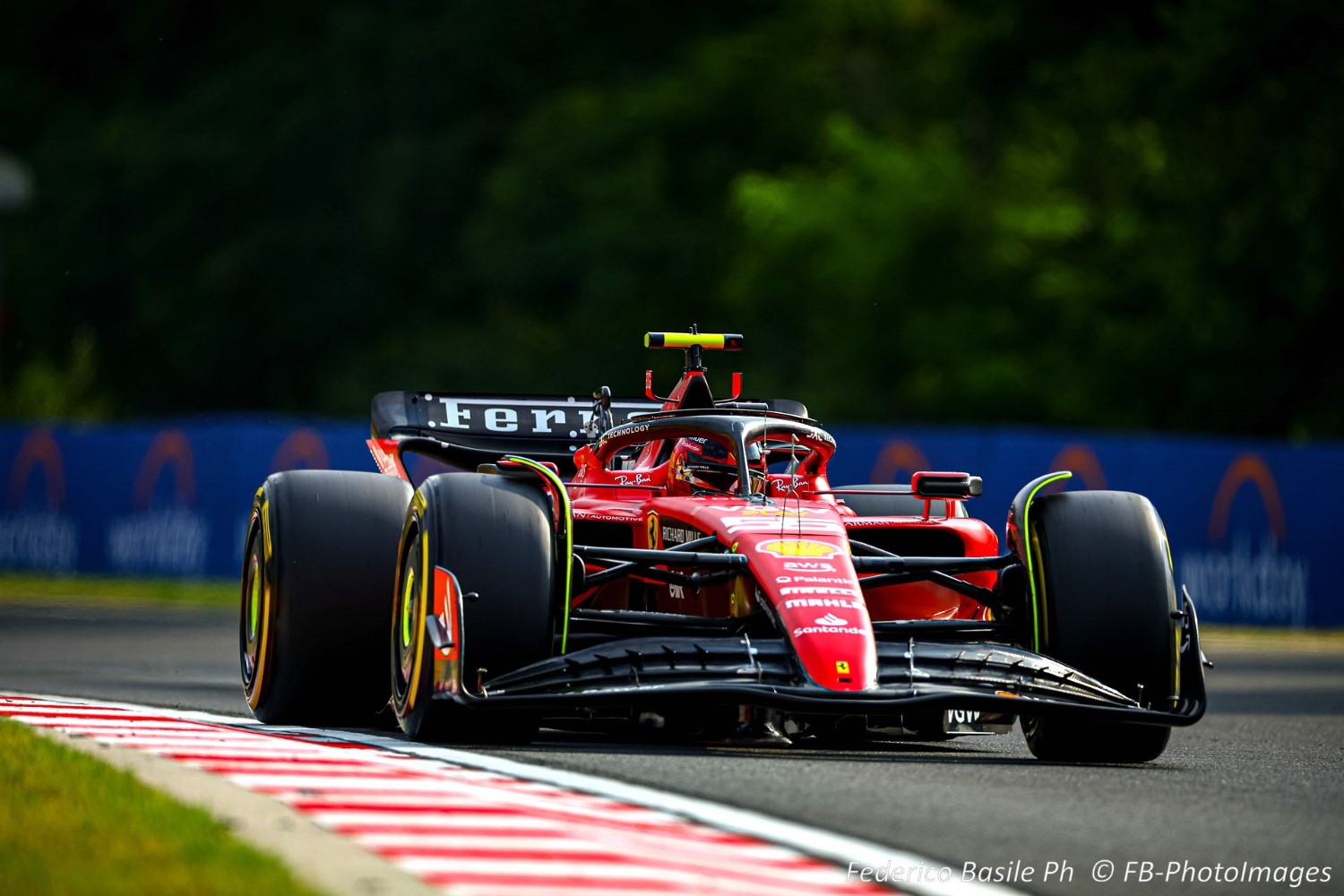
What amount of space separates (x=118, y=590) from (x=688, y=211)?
2293 centimetres

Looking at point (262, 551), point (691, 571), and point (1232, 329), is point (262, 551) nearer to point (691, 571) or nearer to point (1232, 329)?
point (691, 571)

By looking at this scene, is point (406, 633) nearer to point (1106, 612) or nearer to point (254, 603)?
point (254, 603)

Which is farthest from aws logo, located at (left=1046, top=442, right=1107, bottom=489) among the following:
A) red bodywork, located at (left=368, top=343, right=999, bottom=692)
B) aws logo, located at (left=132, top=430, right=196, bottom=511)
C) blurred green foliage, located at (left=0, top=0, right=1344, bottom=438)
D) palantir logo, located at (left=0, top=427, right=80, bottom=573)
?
red bodywork, located at (left=368, top=343, right=999, bottom=692)

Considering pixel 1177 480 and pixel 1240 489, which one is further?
pixel 1177 480

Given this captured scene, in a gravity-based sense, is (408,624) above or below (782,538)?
below

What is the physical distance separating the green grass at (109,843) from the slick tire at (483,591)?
1585 mm

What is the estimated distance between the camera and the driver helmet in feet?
35.1

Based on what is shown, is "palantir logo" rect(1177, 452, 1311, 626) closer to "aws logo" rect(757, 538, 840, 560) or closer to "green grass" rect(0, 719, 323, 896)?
"aws logo" rect(757, 538, 840, 560)

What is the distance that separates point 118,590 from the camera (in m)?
28.0

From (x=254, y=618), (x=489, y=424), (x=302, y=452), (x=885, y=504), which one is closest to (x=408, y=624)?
(x=254, y=618)

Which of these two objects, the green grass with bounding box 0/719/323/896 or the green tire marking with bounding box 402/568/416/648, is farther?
the green tire marking with bounding box 402/568/416/648

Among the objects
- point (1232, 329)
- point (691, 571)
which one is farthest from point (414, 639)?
point (1232, 329)

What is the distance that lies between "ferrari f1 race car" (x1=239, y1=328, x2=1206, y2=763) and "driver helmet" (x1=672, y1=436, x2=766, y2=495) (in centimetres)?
1

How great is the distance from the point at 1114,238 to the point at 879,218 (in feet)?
16.4
